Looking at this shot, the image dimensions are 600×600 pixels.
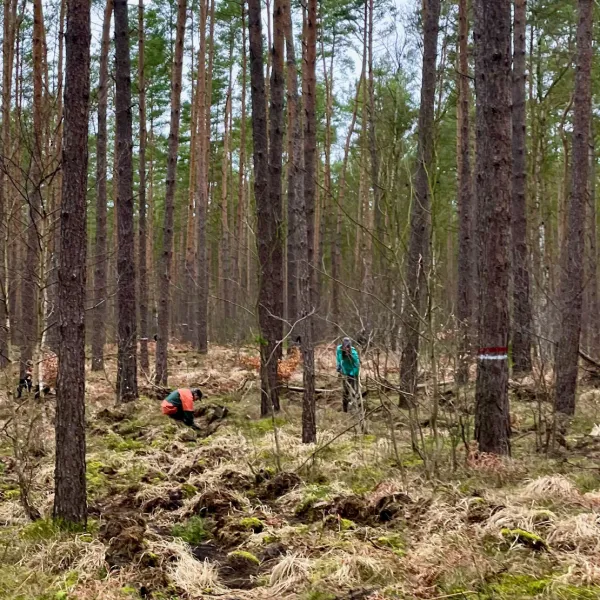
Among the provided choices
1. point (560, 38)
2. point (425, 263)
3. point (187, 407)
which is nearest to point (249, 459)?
point (187, 407)

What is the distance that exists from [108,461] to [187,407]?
8.05ft

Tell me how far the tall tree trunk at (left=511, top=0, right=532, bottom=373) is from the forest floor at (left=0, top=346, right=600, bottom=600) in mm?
4720

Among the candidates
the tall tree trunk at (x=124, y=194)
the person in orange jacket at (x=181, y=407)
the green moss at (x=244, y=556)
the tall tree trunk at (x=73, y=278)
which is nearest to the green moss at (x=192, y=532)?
the green moss at (x=244, y=556)

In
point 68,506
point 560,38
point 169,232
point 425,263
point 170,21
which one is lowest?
point 68,506

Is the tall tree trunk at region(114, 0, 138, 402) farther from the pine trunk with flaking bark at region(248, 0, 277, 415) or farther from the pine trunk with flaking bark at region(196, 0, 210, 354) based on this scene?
the pine trunk with flaking bark at region(196, 0, 210, 354)

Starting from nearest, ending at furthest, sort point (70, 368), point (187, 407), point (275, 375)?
point (70, 368), point (187, 407), point (275, 375)

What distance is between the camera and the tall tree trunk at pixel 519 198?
13.1m

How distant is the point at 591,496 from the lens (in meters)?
5.72

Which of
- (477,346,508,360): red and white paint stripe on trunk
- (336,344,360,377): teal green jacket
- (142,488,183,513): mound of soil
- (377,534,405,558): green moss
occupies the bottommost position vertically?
(142,488,183,513): mound of soil

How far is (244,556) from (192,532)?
814 millimetres

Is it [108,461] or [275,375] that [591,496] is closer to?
[108,461]

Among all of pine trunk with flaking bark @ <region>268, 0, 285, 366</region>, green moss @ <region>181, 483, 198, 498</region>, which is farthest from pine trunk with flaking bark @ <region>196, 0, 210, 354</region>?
green moss @ <region>181, 483, 198, 498</region>

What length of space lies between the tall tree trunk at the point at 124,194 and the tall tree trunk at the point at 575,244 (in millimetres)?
7770

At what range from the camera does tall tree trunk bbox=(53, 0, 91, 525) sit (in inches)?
213
